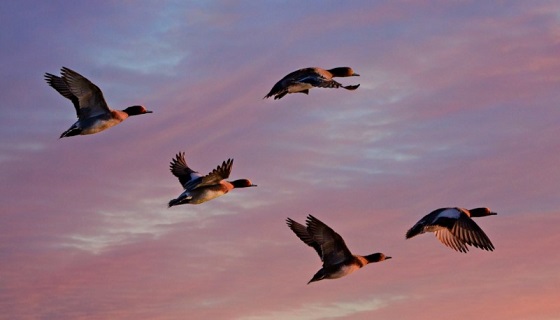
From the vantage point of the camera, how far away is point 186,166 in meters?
31.9

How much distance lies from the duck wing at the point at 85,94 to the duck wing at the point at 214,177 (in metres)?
3.43

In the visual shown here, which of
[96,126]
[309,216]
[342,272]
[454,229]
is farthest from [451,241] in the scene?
[96,126]

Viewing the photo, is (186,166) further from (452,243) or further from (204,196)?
(452,243)

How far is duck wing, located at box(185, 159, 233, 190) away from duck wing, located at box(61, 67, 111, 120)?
3433 millimetres

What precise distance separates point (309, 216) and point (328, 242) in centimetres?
113

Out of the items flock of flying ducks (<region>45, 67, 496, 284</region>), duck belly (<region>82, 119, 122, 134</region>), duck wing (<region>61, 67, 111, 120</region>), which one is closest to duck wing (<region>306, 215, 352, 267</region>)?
flock of flying ducks (<region>45, 67, 496, 284</region>)

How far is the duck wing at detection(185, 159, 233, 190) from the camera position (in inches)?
1067

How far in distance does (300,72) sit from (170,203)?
544 cm

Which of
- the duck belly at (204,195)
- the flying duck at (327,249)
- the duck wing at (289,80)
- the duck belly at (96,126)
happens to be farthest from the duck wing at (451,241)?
the duck belly at (96,126)

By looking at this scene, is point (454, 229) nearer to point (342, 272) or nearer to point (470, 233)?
point (470, 233)

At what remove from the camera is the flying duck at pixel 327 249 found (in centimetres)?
2558

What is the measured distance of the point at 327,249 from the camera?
26.2 meters

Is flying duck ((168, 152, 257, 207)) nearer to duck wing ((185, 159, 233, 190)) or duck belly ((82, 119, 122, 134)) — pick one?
duck wing ((185, 159, 233, 190))

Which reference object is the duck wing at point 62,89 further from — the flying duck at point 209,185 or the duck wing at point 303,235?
the duck wing at point 303,235
